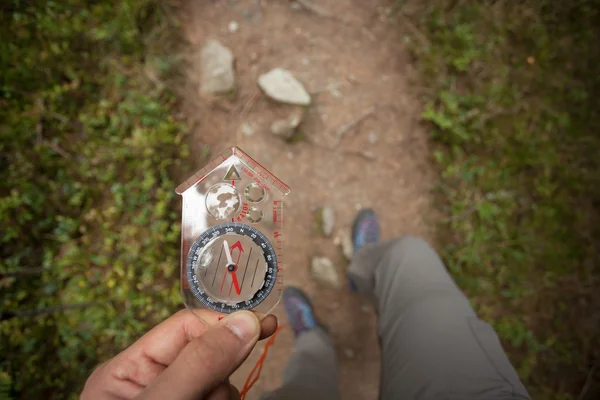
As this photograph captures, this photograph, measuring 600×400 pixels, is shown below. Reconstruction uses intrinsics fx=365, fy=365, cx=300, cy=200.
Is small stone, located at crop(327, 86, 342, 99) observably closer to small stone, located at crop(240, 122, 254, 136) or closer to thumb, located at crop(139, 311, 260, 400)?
small stone, located at crop(240, 122, 254, 136)

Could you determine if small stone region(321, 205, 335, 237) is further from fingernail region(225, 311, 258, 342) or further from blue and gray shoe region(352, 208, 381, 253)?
A: fingernail region(225, 311, 258, 342)

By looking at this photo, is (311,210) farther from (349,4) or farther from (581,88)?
(581,88)

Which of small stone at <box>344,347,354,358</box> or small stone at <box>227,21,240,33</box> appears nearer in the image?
small stone at <box>344,347,354,358</box>

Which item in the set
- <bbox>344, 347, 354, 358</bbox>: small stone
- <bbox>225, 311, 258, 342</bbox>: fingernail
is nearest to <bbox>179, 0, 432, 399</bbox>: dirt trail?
<bbox>344, 347, 354, 358</bbox>: small stone

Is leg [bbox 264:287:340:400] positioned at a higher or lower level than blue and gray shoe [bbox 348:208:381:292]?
lower

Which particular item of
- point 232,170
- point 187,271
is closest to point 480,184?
point 232,170

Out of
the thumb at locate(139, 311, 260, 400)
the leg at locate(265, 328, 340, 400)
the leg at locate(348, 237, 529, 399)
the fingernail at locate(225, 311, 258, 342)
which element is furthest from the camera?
the leg at locate(265, 328, 340, 400)

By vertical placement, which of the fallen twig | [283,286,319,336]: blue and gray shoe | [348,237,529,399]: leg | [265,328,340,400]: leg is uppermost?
the fallen twig

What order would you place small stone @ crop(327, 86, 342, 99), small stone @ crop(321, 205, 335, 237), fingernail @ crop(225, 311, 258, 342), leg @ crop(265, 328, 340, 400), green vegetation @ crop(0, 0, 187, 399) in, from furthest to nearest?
small stone @ crop(327, 86, 342, 99), small stone @ crop(321, 205, 335, 237), green vegetation @ crop(0, 0, 187, 399), leg @ crop(265, 328, 340, 400), fingernail @ crop(225, 311, 258, 342)
